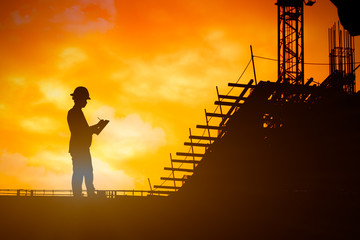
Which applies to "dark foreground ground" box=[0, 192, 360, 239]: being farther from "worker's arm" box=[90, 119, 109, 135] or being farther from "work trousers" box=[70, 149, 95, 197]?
"worker's arm" box=[90, 119, 109, 135]

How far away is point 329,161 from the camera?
11.9 m

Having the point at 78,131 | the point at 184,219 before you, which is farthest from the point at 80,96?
the point at 184,219

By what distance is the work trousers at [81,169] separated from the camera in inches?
361

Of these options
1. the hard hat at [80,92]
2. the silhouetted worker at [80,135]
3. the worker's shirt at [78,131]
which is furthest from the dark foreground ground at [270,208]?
the hard hat at [80,92]

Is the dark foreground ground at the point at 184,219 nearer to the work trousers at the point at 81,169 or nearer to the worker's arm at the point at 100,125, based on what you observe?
the work trousers at the point at 81,169

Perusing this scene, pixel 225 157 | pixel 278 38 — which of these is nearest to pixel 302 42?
pixel 278 38

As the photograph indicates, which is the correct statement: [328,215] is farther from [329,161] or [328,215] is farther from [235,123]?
[235,123]

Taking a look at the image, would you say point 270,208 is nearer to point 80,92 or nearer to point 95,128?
point 95,128

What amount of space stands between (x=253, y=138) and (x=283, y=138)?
4.82 metres

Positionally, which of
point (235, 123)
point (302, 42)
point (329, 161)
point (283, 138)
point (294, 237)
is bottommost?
point (294, 237)

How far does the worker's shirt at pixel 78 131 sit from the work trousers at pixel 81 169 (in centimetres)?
9

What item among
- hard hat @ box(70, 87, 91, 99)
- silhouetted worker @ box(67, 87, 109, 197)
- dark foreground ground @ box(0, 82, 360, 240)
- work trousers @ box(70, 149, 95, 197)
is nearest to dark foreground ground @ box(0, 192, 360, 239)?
dark foreground ground @ box(0, 82, 360, 240)

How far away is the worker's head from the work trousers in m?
0.89

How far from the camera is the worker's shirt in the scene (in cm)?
918
